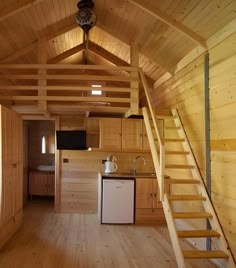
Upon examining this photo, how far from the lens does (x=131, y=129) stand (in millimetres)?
6043

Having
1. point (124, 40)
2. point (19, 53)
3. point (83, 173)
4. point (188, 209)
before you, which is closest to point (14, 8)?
point (19, 53)

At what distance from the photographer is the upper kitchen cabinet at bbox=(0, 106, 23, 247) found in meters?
4.22

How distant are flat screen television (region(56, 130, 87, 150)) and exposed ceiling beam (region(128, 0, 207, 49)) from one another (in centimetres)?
311

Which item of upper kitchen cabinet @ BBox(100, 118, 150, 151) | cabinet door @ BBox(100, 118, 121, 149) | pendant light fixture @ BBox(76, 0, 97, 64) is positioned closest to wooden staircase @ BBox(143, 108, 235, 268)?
upper kitchen cabinet @ BBox(100, 118, 150, 151)

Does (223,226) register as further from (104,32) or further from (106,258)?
(104,32)

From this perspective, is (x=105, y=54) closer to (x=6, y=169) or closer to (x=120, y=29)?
(x=120, y=29)

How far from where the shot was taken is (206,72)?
13.0 feet

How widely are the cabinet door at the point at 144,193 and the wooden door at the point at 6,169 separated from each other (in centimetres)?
234

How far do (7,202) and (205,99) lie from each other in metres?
3.38

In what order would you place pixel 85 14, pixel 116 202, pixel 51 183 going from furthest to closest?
pixel 51 183 < pixel 116 202 < pixel 85 14

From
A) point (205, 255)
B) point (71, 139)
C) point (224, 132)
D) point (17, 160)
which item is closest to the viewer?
point (205, 255)

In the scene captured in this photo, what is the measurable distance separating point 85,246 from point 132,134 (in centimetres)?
259

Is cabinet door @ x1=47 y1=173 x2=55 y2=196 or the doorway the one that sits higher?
the doorway

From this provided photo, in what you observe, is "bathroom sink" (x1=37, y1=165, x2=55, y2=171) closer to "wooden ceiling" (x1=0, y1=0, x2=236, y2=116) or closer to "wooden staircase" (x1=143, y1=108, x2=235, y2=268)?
"wooden ceiling" (x1=0, y1=0, x2=236, y2=116)
